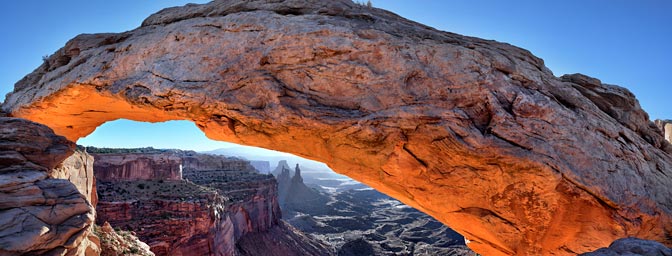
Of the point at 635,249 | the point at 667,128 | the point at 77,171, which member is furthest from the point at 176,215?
the point at 667,128

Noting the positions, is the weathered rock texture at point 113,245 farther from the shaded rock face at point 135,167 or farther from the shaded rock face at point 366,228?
the shaded rock face at point 366,228

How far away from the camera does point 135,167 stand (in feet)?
128

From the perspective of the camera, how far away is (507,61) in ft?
25.3

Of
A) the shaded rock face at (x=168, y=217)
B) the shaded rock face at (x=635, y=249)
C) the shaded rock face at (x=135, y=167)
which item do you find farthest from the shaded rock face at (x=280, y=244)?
the shaded rock face at (x=635, y=249)

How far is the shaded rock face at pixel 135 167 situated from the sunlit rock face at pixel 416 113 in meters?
33.4

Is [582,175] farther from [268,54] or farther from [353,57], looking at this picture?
[268,54]

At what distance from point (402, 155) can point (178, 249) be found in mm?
22919

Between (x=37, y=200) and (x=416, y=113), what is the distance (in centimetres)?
791

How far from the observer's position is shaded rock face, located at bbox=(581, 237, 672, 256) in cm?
413

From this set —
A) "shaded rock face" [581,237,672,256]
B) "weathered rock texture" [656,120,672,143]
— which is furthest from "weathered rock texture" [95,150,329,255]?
"weathered rock texture" [656,120,672,143]

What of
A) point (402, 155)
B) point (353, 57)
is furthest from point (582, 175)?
point (353, 57)

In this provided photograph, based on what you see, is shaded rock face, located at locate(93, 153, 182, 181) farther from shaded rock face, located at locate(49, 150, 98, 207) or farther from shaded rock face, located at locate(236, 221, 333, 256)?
shaded rock face, located at locate(49, 150, 98, 207)

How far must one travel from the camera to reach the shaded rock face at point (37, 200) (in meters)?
5.47

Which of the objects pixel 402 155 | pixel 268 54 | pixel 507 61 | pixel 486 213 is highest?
pixel 507 61
